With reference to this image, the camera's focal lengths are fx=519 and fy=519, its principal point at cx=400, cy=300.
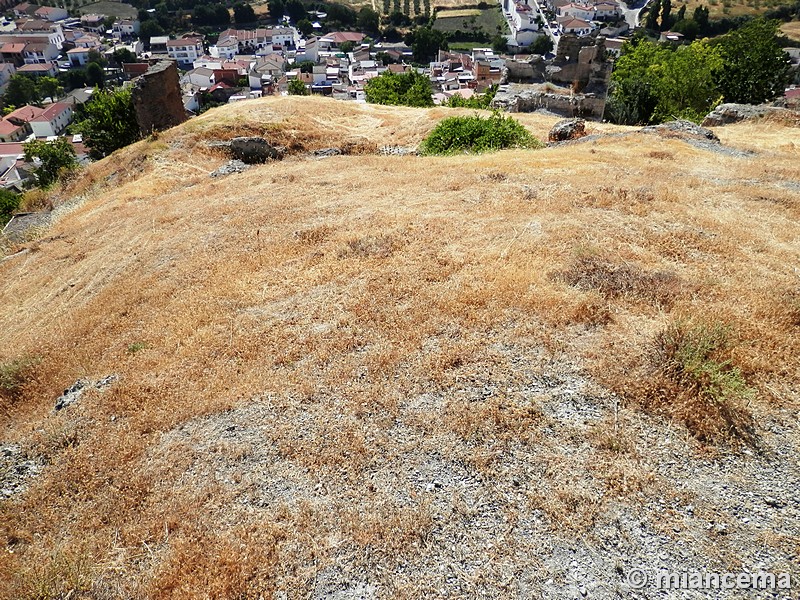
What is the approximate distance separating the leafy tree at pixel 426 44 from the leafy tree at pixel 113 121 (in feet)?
224

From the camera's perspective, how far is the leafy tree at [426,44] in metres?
85.1

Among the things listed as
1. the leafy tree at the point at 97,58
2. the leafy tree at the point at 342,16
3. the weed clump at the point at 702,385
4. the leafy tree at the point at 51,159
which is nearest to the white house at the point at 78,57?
the leafy tree at the point at 97,58

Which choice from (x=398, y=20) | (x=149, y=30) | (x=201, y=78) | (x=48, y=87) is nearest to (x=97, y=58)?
(x=48, y=87)

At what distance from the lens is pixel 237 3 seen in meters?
113

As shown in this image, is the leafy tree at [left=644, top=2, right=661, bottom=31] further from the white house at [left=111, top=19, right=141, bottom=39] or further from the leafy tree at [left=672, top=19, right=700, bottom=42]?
the white house at [left=111, top=19, right=141, bottom=39]

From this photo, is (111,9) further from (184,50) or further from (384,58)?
(384,58)

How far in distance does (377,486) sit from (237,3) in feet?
431

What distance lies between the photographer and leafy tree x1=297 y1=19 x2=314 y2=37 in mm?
100562

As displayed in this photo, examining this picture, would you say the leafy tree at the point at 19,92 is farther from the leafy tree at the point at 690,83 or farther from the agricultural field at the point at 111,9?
the leafy tree at the point at 690,83

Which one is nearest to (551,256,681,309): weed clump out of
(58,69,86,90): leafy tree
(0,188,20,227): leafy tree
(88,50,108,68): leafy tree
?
(0,188,20,227): leafy tree

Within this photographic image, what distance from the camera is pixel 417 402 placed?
20.4 ft

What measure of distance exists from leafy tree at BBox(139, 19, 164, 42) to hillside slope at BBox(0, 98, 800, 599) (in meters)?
106

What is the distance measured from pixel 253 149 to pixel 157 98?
8178 mm

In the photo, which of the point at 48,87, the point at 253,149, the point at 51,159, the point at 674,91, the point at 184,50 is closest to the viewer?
the point at 253,149
